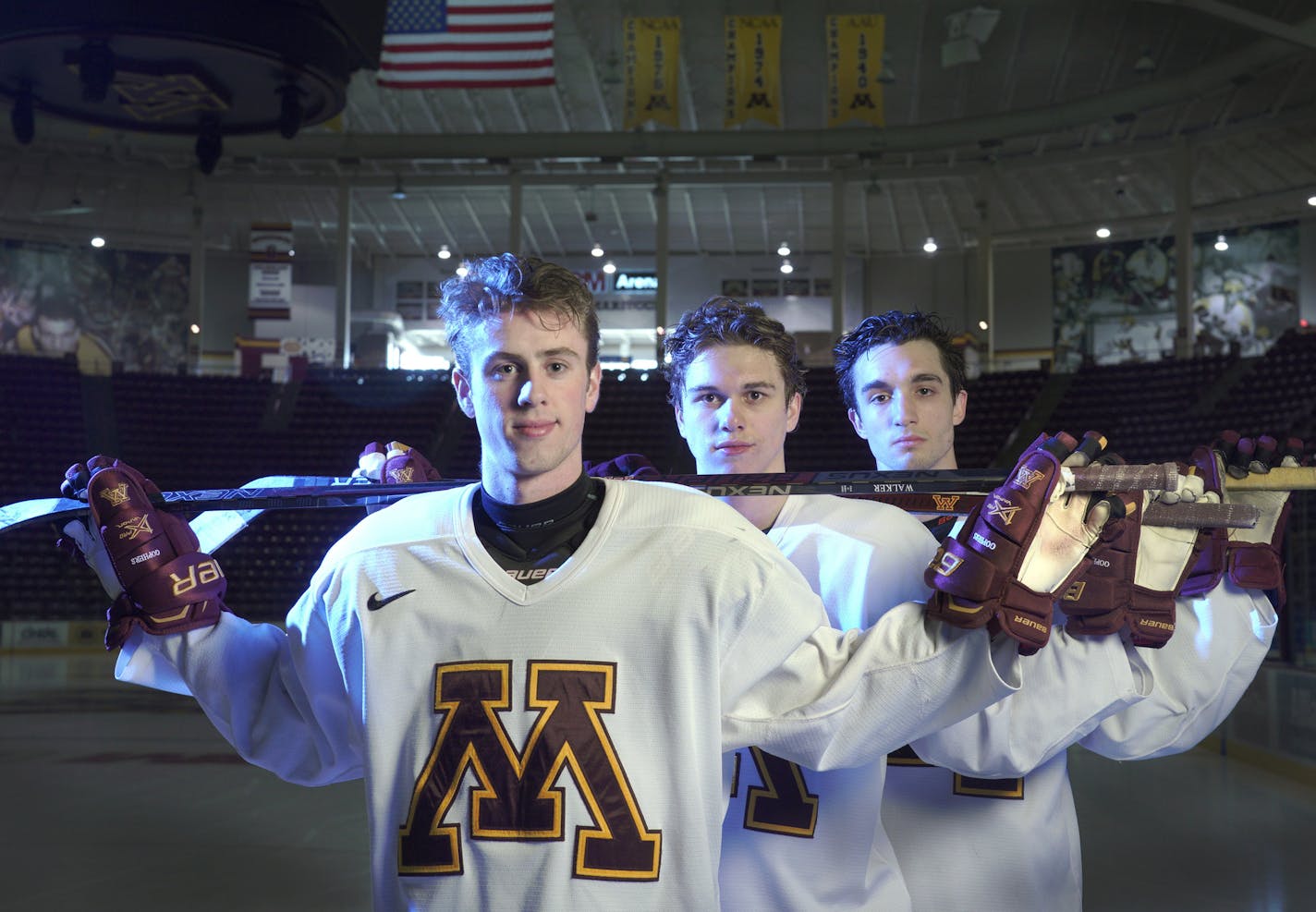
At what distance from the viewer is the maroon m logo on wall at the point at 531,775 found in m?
1.79

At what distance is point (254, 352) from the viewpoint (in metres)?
23.8

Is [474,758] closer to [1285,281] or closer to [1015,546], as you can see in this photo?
[1015,546]

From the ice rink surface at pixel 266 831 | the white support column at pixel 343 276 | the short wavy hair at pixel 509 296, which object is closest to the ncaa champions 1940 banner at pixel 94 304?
the white support column at pixel 343 276

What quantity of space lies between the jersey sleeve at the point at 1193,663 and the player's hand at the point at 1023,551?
1.95 ft

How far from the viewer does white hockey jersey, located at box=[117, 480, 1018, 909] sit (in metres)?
1.79

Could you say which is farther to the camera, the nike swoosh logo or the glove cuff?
the glove cuff

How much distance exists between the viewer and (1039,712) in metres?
2.09

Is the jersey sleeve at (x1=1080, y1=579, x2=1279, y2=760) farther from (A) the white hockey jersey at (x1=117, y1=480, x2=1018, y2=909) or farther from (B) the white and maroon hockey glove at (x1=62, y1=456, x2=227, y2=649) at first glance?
(B) the white and maroon hockey glove at (x1=62, y1=456, x2=227, y2=649)

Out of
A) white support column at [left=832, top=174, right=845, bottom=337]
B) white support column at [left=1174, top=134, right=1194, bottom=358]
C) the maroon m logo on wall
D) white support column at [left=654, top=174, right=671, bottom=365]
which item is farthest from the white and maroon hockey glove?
white support column at [left=832, top=174, right=845, bottom=337]

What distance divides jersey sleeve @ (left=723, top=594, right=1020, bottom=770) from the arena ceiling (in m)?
15.0

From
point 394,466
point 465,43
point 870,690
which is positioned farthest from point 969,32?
point 870,690

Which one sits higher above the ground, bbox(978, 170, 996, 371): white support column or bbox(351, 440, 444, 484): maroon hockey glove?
bbox(978, 170, 996, 371): white support column

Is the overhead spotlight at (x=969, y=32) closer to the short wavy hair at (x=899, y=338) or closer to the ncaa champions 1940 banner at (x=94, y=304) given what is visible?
the short wavy hair at (x=899, y=338)

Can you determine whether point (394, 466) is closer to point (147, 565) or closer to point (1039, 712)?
point (147, 565)
